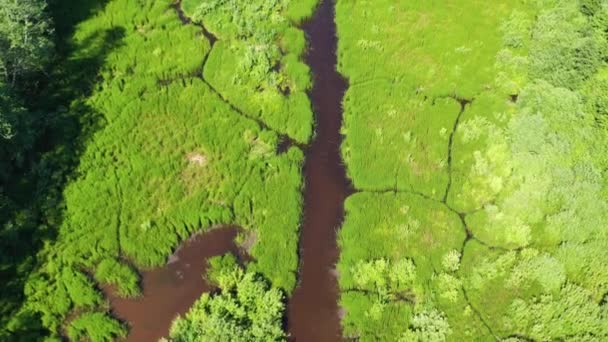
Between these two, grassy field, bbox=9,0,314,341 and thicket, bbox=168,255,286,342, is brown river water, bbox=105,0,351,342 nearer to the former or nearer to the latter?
grassy field, bbox=9,0,314,341

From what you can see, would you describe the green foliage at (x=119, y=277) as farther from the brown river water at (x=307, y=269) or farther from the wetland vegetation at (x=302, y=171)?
the brown river water at (x=307, y=269)

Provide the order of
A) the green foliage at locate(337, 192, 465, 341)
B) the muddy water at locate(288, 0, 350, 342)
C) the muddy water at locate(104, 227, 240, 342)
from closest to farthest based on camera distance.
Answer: the muddy water at locate(104, 227, 240, 342) → the green foliage at locate(337, 192, 465, 341) → the muddy water at locate(288, 0, 350, 342)

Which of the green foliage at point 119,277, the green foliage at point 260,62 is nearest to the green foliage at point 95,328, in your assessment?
the green foliage at point 119,277

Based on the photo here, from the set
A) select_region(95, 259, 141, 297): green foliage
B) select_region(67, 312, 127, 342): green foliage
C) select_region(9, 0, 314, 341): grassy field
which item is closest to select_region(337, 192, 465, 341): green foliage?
select_region(9, 0, 314, 341): grassy field

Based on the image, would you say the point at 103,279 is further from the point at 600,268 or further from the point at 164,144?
the point at 600,268

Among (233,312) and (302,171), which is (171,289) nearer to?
(233,312)

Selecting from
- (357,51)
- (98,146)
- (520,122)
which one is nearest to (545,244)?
(520,122)
